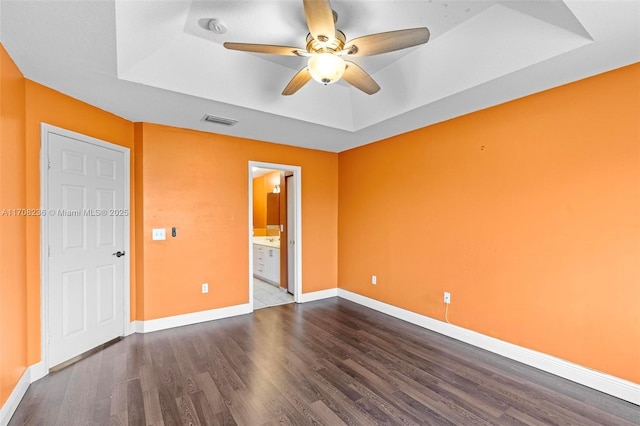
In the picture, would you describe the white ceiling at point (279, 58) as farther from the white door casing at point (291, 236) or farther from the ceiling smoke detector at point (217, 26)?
the white door casing at point (291, 236)

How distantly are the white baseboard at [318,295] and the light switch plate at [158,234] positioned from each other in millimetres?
2236

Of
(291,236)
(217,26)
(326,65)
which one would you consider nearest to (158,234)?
(291,236)

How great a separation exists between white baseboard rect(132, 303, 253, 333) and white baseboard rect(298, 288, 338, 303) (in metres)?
0.90

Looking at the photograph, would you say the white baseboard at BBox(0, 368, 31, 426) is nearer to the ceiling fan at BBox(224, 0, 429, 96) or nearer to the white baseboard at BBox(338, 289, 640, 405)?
the ceiling fan at BBox(224, 0, 429, 96)

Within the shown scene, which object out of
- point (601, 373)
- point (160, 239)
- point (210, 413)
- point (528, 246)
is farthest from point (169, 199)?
point (601, 373)

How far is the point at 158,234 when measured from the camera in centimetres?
343

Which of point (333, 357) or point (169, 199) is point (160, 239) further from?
point (333, 357)

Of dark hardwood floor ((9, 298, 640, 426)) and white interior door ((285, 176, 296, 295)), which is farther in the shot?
white interior door ((285, 176, 296, 295))

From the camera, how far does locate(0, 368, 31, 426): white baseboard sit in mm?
1868

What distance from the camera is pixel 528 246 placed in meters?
2.66

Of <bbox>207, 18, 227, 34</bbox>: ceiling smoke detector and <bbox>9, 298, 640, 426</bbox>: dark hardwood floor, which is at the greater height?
<bbox>207, 18, 227, 34</bbox>: ceiling smoke detector

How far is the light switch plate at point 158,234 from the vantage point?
340 cm

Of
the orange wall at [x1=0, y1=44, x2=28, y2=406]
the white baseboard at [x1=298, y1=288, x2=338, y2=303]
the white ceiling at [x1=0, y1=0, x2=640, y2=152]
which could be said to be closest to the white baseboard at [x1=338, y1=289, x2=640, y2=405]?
the white baseboard at [x1=298, y1=288, x2=338, y2=303]

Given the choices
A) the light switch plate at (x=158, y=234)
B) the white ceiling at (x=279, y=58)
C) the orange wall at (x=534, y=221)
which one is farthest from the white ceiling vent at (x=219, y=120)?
the orange wall at (x=534, y=221)
